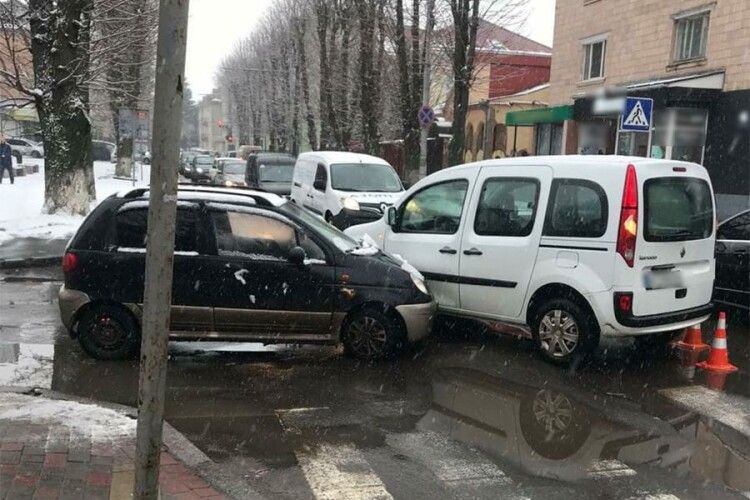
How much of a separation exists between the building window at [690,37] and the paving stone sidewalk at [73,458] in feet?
62.4

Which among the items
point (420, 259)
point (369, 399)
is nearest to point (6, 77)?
point (420, 259)

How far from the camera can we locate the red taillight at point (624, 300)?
19.9ft

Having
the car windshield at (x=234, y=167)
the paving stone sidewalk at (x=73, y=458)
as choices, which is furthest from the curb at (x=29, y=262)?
the car windshield at (x=234, y=167)

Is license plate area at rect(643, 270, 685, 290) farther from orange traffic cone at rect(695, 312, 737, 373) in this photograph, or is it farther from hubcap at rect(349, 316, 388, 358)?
hubcap at rect(349, 316, 388, 358)

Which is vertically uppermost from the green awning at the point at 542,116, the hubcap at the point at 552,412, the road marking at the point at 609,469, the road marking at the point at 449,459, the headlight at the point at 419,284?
the green awning at the point at 542,116

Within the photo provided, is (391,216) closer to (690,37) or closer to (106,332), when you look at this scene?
(106,332)

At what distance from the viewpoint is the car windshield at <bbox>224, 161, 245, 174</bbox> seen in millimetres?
27891

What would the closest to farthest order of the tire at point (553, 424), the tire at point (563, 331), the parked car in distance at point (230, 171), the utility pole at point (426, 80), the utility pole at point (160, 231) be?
the utility pole at point (160, 231)
the tire at point (553, 424)
the tire at point (563, 331)
the utility pole at point (426, 80)
the parked car in distance at point (230, 171)

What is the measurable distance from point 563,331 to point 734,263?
3169 millimetres

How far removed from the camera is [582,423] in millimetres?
5188

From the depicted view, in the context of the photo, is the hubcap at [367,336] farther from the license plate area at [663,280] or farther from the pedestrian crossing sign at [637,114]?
the pedestrian crossing sign at [637,114]

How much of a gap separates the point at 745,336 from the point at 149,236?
7.47 m

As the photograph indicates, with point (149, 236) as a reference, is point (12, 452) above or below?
below

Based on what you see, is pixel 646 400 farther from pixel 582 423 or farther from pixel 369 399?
pixel 369 399
